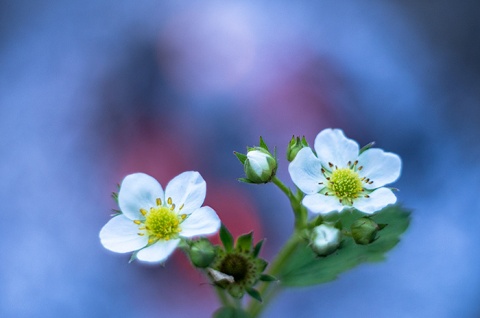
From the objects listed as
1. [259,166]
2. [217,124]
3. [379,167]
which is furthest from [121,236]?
[217,124]

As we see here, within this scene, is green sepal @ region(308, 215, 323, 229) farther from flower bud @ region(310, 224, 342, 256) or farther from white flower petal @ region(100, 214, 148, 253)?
white flower petal @ region(100, 214, 148, 253)

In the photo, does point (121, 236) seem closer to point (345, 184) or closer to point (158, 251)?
point (158, 251)

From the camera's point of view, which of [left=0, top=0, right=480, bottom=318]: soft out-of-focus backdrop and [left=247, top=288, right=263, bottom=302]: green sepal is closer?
[left=247, top=288, right=263, bottom=302]: green sepal

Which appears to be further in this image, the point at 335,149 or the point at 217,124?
the point at 217,124

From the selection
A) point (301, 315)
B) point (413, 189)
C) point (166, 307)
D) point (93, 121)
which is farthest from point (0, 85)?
point (413, 189)

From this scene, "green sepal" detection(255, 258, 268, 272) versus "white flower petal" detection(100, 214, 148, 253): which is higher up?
"white flower petal" detection(100, 214, 148, 253)

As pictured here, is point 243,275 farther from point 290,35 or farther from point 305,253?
point 290,35

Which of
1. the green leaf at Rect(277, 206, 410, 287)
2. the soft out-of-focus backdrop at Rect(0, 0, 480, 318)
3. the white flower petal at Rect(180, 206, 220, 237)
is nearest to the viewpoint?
the white flower petal at Rect(180, 206, 220, 237)

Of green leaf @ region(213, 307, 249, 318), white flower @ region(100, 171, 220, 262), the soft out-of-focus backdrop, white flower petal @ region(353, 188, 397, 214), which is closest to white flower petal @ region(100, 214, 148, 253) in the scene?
white flower @ region(100, 171, 220, 262)
